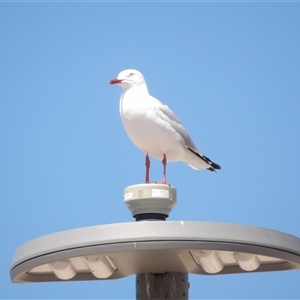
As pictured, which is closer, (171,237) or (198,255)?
(171,237)

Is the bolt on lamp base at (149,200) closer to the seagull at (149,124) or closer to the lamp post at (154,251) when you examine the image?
the lamp post at (154,251)

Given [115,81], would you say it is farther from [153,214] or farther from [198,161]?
[153,214]

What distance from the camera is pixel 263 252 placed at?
20.1 feet

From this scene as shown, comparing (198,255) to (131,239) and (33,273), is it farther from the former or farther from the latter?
(33,273)

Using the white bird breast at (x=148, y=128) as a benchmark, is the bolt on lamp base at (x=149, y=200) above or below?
below

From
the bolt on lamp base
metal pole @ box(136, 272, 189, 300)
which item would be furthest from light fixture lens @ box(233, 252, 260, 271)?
the bolt on lamp base

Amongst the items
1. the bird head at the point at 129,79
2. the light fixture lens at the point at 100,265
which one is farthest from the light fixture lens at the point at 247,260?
the bird head at the point at 129,79

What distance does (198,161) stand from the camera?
1073 cm

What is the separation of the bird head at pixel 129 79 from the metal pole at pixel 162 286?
3.72 meters

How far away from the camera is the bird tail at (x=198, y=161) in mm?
10516

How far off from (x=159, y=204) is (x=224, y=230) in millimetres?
918

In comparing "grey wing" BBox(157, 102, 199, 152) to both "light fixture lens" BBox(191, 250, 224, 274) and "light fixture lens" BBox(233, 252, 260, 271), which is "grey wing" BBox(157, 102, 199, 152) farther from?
"light fixture lens" BBox(233, 252, 260, 271)

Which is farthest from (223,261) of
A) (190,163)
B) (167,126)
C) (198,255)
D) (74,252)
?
(190,163)

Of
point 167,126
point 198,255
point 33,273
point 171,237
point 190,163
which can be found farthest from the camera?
point 190,163
